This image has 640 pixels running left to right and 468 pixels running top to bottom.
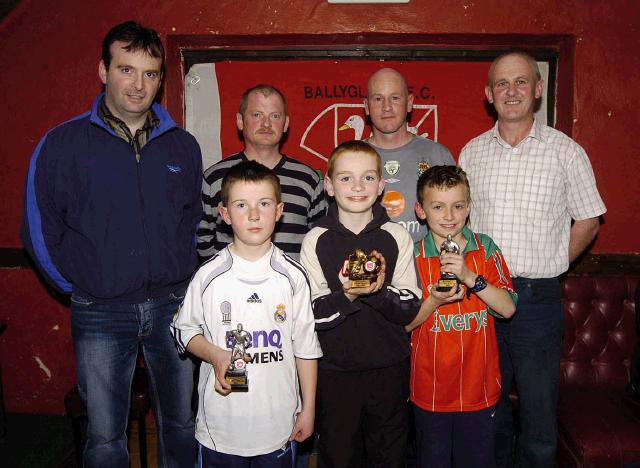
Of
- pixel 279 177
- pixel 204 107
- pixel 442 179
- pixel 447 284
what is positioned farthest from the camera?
pixel 204 107

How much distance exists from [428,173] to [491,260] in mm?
551

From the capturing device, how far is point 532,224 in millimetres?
2910

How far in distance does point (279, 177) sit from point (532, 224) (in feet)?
4.75

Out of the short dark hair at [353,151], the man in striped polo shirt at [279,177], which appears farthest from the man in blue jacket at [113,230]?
the short dark hair at [353,151]

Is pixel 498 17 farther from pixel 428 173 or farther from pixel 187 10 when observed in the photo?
pixel 187 10

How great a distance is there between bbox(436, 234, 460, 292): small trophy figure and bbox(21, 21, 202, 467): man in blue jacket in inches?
52.2

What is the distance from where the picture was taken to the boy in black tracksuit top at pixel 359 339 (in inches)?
97.7

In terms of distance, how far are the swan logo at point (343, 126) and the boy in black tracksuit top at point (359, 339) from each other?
1.44 meters

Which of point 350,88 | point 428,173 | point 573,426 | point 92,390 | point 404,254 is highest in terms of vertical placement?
point 350,88

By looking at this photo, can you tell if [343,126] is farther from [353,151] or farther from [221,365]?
[221,365]

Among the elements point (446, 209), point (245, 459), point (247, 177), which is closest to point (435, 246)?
point (446, 209)

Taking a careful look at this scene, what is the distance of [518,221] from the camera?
2.91 meters

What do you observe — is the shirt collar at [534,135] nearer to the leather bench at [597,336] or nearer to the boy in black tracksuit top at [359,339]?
the boy in black tracksuit top at [359,339]

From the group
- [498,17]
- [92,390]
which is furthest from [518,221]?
[92,390]
